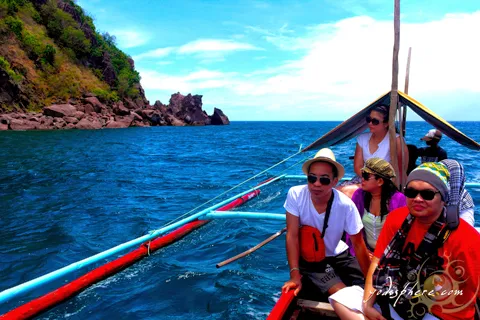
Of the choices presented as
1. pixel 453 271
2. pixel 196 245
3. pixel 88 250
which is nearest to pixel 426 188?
pixel 453 271

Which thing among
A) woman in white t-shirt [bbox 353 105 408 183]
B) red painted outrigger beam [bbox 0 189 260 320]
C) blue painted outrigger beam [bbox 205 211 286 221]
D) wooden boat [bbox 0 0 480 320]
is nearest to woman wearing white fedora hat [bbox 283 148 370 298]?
wooden boat [bbox 0 0 480 320]

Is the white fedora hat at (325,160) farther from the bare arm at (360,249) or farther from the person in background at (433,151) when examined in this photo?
the person in background at (433,151)

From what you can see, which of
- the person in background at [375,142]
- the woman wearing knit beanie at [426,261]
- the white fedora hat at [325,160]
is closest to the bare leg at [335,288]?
the woman wearing knit beanie at [426,261]

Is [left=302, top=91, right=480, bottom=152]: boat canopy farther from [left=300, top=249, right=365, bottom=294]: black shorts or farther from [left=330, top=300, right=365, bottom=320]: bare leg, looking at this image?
[left=330, top=300, right=365, bottom=320]: bare leg

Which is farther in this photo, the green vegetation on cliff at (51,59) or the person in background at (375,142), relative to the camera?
the green vegetation on cliff at (51,59)

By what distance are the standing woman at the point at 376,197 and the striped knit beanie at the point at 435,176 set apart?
1.47 metres

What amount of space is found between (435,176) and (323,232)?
55.8 inches

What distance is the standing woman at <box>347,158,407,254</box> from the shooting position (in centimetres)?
389

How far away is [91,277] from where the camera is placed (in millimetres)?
5531

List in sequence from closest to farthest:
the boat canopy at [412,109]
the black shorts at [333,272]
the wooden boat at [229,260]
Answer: the wooden boat at [229,260], the black shorts at [333,272], the boat canopy at [412,109]

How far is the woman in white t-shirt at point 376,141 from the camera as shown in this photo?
5.25 meters

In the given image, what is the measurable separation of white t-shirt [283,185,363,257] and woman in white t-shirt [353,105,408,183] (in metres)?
1.96

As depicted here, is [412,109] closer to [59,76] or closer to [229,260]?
[229,260]

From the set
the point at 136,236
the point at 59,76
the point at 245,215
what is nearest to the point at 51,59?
the point at 59,76
